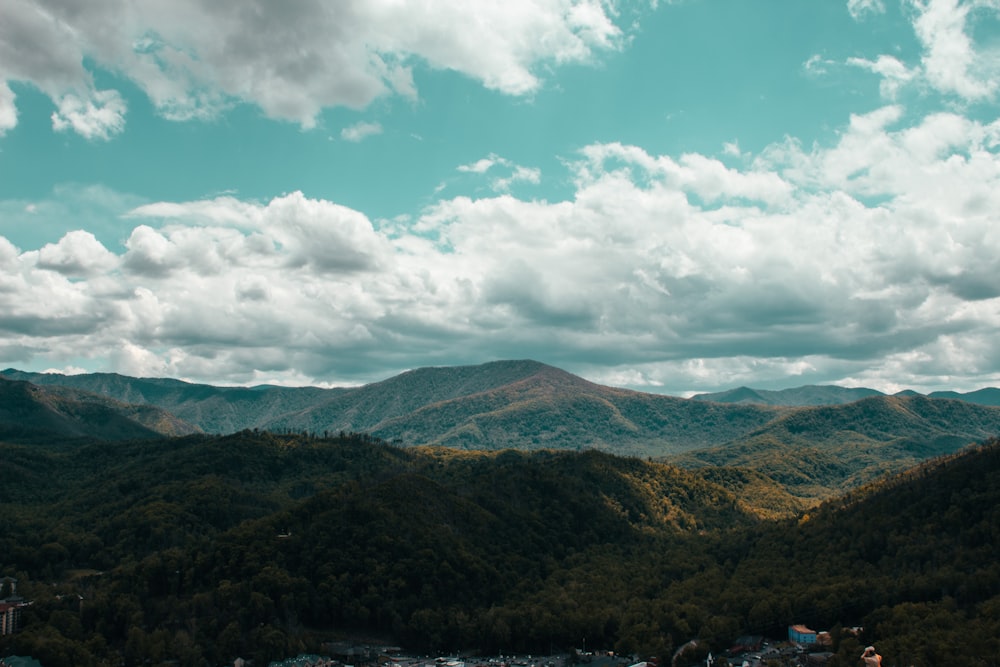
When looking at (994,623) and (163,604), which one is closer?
(994,623)

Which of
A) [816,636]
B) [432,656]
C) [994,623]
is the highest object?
[994,623]

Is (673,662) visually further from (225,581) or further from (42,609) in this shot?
(42,609)

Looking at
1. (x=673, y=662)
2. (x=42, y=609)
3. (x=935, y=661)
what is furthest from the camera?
(x=42, y=609)

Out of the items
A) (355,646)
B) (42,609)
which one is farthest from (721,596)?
(42,609)

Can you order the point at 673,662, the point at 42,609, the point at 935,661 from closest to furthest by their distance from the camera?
the point at 935,661 → the point at 673,662 → the point at 42,609

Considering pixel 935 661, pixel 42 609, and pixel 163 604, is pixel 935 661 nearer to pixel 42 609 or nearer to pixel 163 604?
pixel 163 604

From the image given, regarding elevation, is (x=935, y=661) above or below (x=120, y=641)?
above

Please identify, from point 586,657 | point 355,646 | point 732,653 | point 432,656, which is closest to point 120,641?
point 355,646
